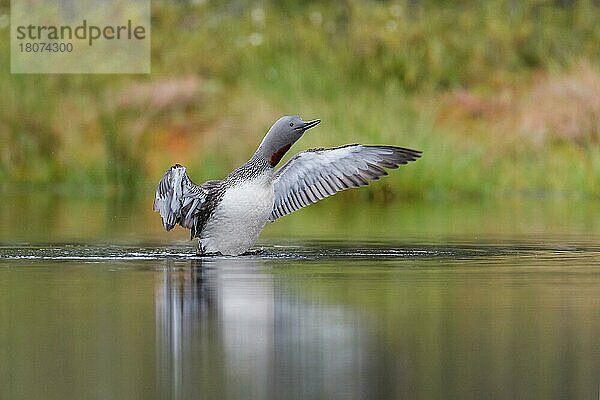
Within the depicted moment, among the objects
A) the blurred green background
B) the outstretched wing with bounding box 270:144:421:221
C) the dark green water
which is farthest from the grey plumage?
the blurred green background

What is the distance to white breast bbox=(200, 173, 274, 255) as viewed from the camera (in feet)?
41.5

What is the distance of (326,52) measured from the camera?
→ 88.6ft

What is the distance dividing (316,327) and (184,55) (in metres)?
19.0

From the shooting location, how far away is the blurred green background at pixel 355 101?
23.2 m

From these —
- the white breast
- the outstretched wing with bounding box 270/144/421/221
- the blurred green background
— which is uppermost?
the blurred green background

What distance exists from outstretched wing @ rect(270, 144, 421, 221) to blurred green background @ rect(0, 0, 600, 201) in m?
8.88

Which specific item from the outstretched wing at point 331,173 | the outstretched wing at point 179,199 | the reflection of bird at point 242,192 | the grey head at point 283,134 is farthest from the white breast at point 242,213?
the outstretched wing at point 331,173

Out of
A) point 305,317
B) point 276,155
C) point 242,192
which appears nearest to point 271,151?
point 276,155

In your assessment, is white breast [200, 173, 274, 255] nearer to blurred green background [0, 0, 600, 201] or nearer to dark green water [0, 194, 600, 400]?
dark green water [0, 194, 600, 400]

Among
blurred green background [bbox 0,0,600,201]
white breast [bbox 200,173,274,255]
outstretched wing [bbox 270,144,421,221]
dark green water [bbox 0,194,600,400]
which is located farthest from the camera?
blurred green background [bbox 0,0,600,201]

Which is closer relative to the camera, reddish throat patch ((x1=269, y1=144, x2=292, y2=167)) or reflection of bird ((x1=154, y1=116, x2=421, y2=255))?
reflection of bird ((x1=154, y1=116, x2=421, y2=255))

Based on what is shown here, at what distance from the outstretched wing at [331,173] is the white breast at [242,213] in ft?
2.77

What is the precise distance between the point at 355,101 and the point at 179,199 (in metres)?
12.2

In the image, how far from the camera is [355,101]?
81.6 feet
